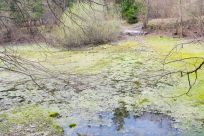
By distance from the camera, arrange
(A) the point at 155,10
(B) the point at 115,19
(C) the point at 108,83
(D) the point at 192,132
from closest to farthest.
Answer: (D) the point at 192,132 < (C) the point at 108,83 < (B) the point at 115,19 < (A) the point at 155,10

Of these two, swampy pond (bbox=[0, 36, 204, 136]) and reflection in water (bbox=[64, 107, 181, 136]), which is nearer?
reflection in water (bbox=[64, 107, 181, 136])

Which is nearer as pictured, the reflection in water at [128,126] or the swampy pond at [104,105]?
the reflection in water at [128,126]

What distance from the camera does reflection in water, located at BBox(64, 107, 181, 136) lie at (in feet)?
14.9

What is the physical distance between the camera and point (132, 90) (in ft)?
21.7

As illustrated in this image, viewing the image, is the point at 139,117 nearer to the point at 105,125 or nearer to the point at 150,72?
the point at 105,125

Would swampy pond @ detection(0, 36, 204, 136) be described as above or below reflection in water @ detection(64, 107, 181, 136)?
above

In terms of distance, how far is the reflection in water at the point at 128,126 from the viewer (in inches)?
179

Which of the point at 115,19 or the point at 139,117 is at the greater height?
the point at 115,19

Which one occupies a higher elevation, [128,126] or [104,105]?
[104,105]

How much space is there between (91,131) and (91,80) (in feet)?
9.68

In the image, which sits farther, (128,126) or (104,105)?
(104,105)

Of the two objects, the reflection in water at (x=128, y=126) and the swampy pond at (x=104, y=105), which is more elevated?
the swampy pond at (x=104, y=105)

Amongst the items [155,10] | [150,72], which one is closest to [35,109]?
[150,72]

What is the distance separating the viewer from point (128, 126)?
482 cm
